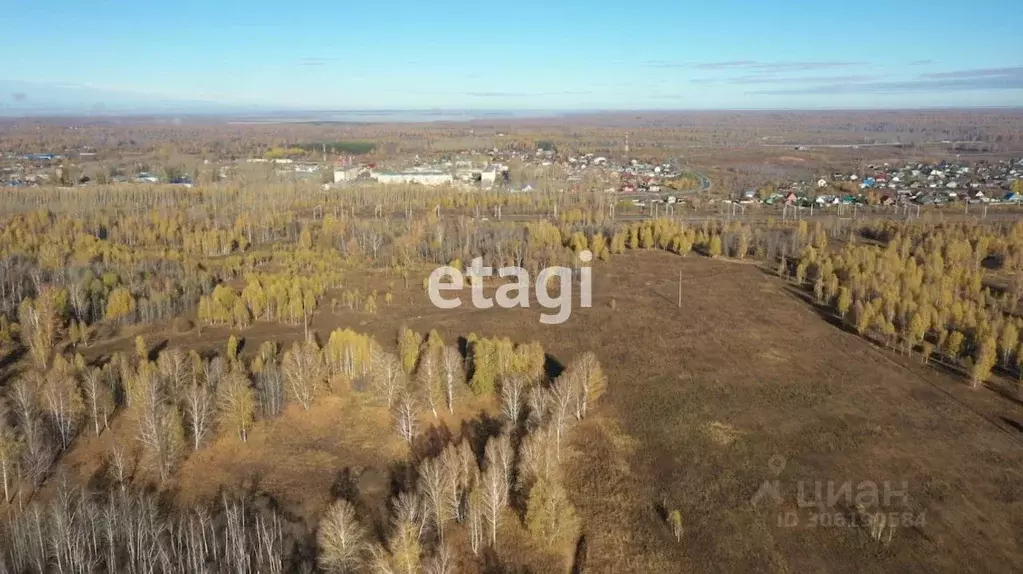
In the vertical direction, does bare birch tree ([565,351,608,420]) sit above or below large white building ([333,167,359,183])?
below

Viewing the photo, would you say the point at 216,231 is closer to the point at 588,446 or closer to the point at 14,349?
the point at 14,349

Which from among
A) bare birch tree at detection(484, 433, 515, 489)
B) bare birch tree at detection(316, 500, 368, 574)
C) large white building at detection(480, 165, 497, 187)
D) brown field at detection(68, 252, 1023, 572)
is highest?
large white building at detection(480, 165, 497, 187)

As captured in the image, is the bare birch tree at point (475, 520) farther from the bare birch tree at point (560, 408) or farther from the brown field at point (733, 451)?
the bare birch tree at point (560, 408)

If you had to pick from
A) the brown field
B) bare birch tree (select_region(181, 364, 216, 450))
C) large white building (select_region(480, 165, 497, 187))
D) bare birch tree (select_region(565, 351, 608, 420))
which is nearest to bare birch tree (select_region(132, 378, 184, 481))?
bare birch tree (select_region(181, 364, 216, 450))

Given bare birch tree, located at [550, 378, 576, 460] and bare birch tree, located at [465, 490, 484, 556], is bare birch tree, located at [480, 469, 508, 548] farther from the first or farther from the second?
bare birch tree, located at [550, 378, 576, 460]

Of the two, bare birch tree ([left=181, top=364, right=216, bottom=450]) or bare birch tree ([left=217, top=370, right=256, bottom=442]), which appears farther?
bare birch tree ([left=217, top=370, right=256, bottom=442])

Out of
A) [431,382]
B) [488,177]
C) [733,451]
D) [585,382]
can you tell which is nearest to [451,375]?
[431,382]

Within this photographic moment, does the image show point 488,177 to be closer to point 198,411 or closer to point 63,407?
point 198,411

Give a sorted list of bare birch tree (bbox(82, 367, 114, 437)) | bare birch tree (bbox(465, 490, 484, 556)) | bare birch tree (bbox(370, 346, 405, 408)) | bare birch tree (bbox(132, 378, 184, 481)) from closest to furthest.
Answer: bare birch tree (bbox(465, 490, 484, 556)), bare birch tree (bbox(132, 378, 184, 481)), bare birch tree (bbox(82, 367, 114, 437)), bare birch tree (bbox(370, 346, 405, 408))

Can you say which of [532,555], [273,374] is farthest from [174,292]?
[532,555]
